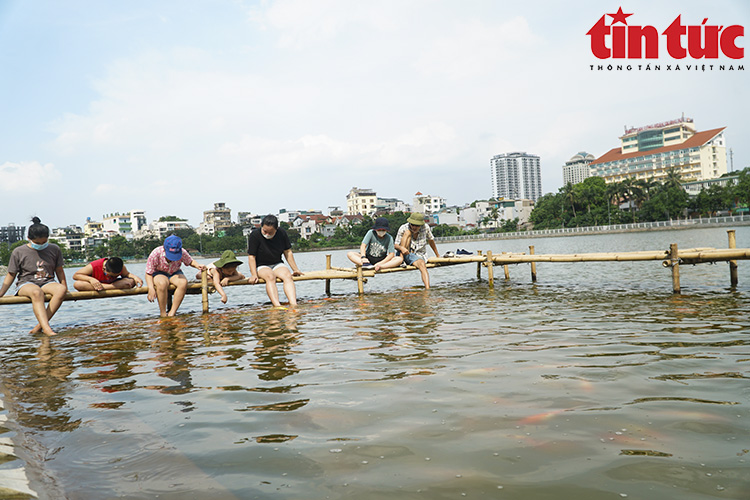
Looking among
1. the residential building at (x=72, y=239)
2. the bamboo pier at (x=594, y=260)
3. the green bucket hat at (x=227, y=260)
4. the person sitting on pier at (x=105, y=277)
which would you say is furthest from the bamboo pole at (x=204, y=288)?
the residential building at (x=72, y=239)

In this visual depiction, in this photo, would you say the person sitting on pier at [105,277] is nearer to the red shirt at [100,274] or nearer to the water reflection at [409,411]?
the red shirt at [100,274]

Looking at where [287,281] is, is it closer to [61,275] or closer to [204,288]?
[204,288]

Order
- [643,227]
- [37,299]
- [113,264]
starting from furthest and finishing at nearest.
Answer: [643,227]
[113,264]
[37,299]

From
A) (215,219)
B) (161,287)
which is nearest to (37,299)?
(161,287)

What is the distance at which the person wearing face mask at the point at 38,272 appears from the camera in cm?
795

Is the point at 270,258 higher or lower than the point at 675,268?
higher

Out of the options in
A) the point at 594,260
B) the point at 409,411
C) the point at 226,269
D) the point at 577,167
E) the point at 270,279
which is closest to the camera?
the point at 409,411

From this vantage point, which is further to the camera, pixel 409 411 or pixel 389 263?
pixel 389 263

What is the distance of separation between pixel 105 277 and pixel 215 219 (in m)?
154

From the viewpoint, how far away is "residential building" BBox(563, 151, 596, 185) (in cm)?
18000

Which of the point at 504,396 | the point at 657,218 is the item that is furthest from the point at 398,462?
the point at 657,218

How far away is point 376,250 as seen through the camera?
11867mm

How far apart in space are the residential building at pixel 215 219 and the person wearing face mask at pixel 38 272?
488 ft

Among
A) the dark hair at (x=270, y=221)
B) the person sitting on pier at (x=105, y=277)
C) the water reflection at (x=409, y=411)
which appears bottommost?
the water reflection at (x=409, y=411)
